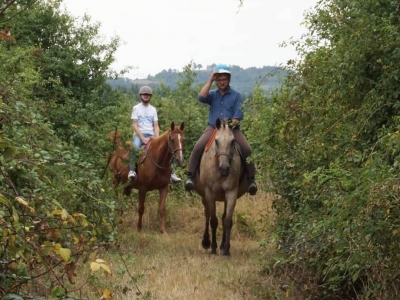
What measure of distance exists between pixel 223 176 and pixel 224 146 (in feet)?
1.71

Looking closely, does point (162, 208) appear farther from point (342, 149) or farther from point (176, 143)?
point (342, 149)

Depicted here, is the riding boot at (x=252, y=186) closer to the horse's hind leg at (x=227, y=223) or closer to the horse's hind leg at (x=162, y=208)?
the horse's hind leg at (x=227, y=223)

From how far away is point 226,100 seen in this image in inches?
458

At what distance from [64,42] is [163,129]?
394 centimetres

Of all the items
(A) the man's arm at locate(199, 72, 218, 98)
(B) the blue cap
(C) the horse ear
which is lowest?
(C) the horse ear

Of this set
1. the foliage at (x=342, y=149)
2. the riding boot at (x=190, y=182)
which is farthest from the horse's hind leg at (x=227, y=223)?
the foliage at (x=342, y=149)

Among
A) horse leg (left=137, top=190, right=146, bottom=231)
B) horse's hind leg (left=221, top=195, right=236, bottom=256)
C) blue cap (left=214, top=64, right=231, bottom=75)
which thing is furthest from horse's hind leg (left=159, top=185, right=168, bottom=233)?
blue cap (left=214, top=64, right=231, bottom=75)

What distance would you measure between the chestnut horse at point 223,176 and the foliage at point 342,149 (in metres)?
1.76

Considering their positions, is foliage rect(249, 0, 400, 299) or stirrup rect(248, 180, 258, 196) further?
stirrup rect(248, 180, 258, 196)

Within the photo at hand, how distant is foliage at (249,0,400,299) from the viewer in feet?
17.8

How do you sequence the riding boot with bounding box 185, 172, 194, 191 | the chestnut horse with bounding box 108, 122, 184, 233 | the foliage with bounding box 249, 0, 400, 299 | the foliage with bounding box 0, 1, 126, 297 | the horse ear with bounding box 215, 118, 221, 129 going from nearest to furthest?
1. the foliage with bounding box 0, 1, 126, 297
2. the foliage with bounding box 249, 0, 400, 299
3. the horse ear with bounding box 215, 118, 221, 129
4. the riding boot with bounding box 185, 172, 194, 191
5. the chestnut horse with bounding box 108, 122, 184, 233

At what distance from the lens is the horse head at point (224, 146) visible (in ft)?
36.1

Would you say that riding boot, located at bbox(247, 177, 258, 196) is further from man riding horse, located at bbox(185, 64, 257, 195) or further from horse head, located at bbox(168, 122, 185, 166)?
horse head, located at bbox(168, 122, 185, 166)

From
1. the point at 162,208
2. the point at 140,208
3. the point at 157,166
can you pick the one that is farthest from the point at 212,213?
the point at 140,208
